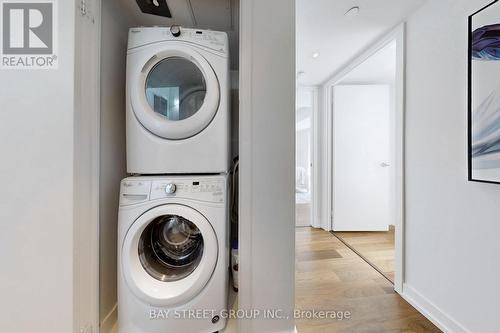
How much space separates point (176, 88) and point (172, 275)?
1.07m

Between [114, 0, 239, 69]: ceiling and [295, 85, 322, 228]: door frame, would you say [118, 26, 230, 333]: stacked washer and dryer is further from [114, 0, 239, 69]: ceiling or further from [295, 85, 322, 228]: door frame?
[295, 85, 322, 228]: door frame

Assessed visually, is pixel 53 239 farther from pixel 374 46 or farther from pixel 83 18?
pixel 374 46

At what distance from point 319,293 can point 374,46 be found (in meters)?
2.26

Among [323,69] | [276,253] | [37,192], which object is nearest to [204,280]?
[276,253]

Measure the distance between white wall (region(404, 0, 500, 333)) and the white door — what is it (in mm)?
1371

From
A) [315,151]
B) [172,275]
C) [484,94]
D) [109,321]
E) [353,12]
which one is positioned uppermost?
[353,12]

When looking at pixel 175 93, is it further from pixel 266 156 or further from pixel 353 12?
pixel 353 12

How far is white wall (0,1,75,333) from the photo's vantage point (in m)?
0.91

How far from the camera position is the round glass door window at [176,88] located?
122cm

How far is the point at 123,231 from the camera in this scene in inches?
41.9

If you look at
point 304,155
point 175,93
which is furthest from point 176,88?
point 304,155

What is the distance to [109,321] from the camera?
1.19 m

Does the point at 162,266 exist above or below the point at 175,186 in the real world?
below

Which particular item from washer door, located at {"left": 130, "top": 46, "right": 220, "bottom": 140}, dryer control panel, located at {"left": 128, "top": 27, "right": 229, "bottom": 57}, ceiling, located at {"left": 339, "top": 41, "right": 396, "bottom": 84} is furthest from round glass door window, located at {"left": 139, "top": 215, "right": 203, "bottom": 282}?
ceiling, located at {"left": 339, "top": 41, "right": 396, "bottom": 84}
